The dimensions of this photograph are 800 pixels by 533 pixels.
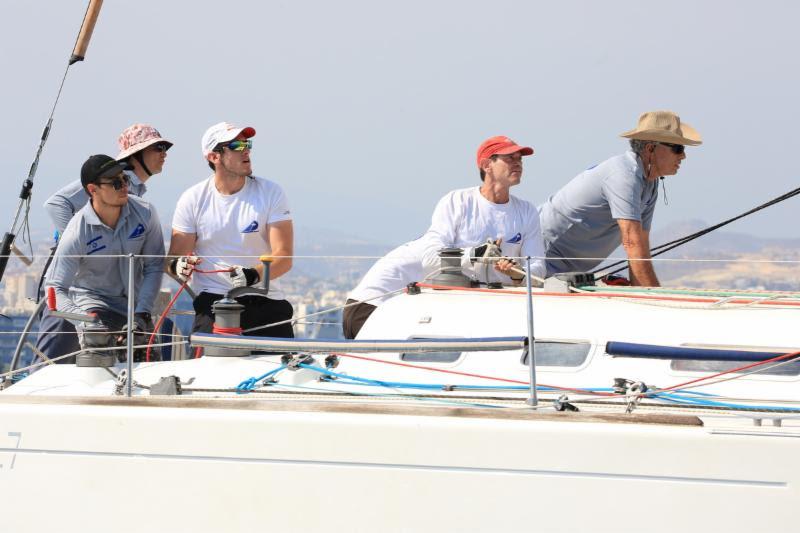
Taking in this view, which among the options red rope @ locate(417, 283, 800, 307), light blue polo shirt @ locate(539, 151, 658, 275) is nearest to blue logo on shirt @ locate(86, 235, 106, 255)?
red rope @ locate(417, 283, 800, 307)

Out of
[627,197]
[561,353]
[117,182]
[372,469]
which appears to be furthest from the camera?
[627,197]

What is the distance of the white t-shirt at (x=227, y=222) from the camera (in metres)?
5.79

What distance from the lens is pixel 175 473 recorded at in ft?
14.9

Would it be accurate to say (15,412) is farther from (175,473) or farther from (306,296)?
(306,296)

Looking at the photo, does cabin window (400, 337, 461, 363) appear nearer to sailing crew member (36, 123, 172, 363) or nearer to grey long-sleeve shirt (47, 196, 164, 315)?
grey long-sleeve shirt (47, 196, 164, 315)

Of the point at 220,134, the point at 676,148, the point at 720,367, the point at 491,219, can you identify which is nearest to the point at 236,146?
the point at 220,134

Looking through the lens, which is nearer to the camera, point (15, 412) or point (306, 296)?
point (15, 412)

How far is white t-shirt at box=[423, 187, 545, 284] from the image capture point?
5750 millimetres

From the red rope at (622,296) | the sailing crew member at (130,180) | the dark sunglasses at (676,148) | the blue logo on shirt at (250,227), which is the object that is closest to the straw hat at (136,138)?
the sailing crew member at (130,180)

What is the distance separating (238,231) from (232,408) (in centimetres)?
143

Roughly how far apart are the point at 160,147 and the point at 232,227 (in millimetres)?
788

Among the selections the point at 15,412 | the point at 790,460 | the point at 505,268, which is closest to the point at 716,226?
the point at 505,268

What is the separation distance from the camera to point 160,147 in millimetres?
6277

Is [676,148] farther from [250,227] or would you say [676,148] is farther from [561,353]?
[250,227]
